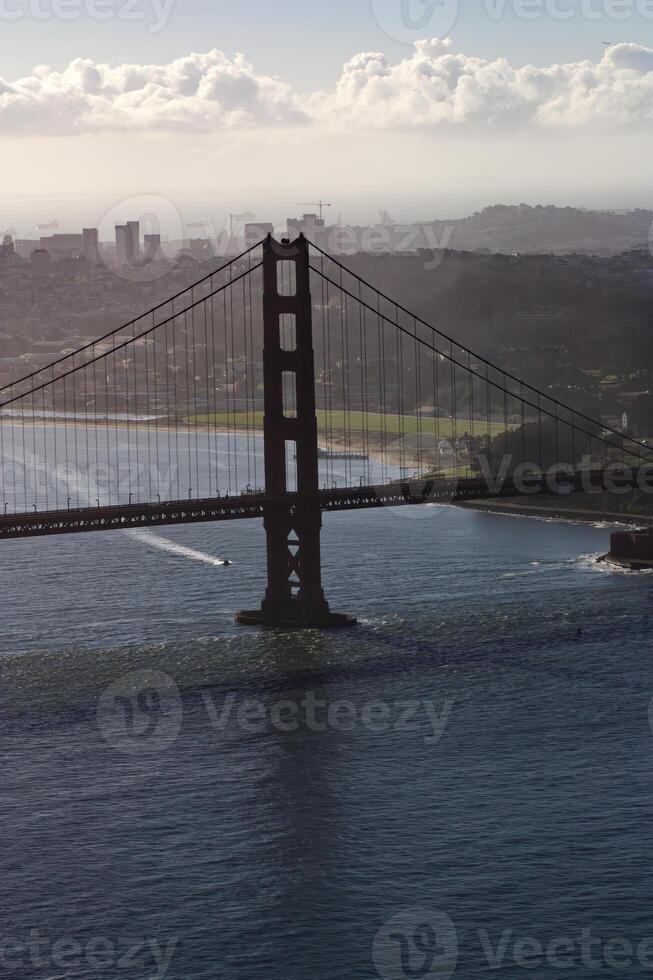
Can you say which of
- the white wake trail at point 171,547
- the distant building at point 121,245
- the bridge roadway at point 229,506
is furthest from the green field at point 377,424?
the distant building at point 121,245

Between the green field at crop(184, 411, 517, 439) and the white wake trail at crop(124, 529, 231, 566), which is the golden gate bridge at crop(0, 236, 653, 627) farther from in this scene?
the white wake trail at crop(124, 529, 231, 566)

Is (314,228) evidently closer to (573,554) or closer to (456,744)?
(573,554)

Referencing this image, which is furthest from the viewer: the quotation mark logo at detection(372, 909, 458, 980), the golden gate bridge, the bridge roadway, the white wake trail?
the white wake trail

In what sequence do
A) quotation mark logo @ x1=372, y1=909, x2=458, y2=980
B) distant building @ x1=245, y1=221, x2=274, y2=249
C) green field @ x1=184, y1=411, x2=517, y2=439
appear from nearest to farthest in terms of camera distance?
1. quotation mark logo @ x1=372, y1=909, x2=458, y2=980
2. green field @ x1=184, y1=411, x2=517, y2=439
3. distant building @ x1=245, y1=221, x2=274, y2=249

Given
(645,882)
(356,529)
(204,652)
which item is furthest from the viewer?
(356,529)

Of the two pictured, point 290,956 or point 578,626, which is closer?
point 290,956

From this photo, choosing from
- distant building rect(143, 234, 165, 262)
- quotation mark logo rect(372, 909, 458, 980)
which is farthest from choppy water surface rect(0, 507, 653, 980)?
distant building rect(143, 234, 165, 262)

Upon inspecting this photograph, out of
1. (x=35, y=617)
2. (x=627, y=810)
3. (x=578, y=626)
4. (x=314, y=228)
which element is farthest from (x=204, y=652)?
(x=314, y=228)
